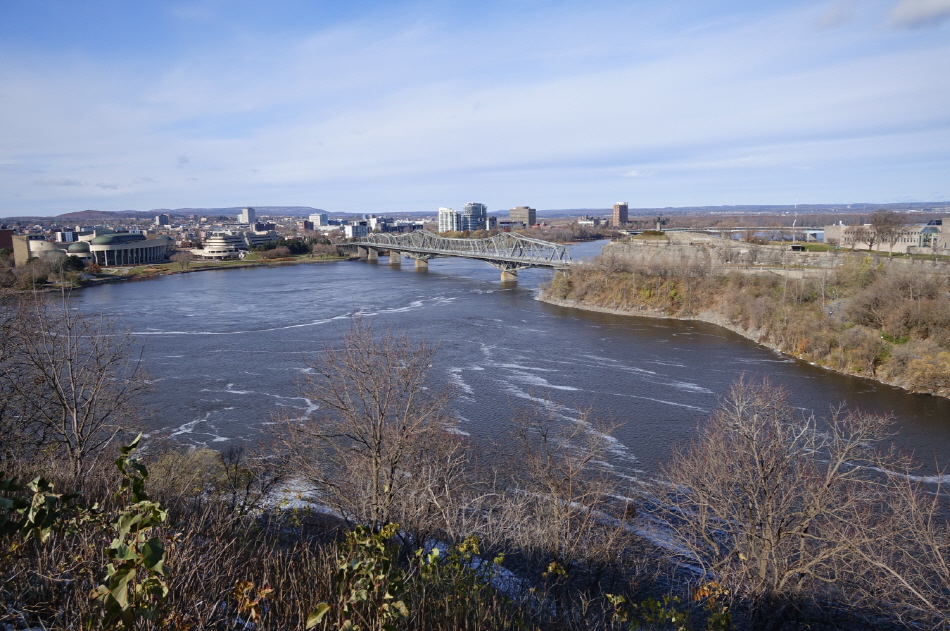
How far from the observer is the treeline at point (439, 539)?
1.46 meters

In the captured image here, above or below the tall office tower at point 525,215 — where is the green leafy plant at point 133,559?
below

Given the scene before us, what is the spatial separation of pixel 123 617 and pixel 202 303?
21084 mm

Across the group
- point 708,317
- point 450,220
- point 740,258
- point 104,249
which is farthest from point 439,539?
point 450,220

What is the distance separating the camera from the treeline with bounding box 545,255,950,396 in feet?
36.0

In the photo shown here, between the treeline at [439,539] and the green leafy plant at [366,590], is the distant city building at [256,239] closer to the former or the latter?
the treeline at [439,539]

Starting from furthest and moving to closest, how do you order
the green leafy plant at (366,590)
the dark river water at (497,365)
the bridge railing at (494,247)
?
the bridge railing at (494,247) < the dark river water at (497,365) < the green leafy plant at (366,590)

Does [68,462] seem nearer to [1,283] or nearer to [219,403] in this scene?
[219,403]

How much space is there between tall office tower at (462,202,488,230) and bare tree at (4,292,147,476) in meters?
67.8

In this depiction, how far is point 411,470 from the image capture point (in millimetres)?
5055

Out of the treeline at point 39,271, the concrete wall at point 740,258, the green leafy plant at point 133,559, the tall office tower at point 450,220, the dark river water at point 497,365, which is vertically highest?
the tall office tower at point 450,220

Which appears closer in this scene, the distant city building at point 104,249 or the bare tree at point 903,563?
the bare tree at point 903,563

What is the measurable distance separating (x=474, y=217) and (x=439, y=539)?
7655cm

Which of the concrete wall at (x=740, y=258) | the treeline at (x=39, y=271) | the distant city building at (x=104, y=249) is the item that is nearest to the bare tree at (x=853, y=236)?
the concrete wall at (x=740, y=258)

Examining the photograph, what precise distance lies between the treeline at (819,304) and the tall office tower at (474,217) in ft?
184
